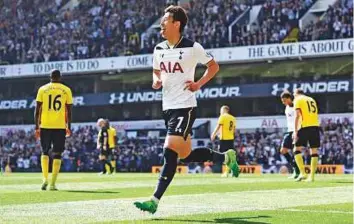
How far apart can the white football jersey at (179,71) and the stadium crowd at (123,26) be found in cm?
3253

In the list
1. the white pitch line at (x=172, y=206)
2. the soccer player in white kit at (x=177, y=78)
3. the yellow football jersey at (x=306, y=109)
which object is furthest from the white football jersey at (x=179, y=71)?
the yellow football jersey at (x=306, y=109)

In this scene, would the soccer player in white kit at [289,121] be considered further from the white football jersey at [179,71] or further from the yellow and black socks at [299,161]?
the white football jersey at [179,71]

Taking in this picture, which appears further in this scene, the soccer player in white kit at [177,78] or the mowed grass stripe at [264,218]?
the soccer player in white kit at [177,78]

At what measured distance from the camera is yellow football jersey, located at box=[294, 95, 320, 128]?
56.3 ft

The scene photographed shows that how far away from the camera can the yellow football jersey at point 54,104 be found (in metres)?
13.8

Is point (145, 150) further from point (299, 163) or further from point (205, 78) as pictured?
point (205, 78)

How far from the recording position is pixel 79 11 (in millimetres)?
52406

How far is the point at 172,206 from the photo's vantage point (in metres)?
9.53

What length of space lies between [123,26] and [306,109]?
32.6 meters

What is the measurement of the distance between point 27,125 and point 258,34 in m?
18.3

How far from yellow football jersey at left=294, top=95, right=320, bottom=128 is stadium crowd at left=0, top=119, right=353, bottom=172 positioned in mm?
Answer: 17872

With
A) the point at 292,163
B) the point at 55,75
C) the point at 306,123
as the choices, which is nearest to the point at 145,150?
the point at 292,163

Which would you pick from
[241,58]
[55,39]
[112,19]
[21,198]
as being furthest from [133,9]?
[21,198]

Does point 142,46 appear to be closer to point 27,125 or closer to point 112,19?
point 112,19
